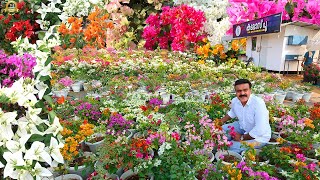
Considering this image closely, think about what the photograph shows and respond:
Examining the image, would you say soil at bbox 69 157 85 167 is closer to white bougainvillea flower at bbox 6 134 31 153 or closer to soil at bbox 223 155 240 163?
soil at bbox 223 155 240 163

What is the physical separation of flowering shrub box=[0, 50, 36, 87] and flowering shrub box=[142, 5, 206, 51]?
895 cm

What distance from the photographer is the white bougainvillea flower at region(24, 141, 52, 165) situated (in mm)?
1356

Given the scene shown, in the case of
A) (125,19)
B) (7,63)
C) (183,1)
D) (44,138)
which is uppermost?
(183,1)

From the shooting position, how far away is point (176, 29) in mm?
10414

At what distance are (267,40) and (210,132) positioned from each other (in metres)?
8.92

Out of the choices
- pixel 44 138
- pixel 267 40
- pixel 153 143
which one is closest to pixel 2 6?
pixel 44 138

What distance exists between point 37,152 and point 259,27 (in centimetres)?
1029

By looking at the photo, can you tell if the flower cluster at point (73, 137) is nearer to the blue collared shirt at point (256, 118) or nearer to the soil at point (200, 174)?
the soil at point (200, 174)

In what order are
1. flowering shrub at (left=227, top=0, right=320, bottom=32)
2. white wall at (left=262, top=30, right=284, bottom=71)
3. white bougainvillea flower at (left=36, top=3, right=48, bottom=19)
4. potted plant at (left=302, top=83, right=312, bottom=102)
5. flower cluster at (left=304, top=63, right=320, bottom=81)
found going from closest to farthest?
white bougainvillea flower at (left=36, top=3, right=48, bottom=19) → potted plant at (left=302, top=83, right=312, bottom=102) → flower cluster at (left=304, top=63, right=320, bottom=81) → white wall at (left=262, top=30, right=284, bottom=71) → flowering shrub at (left=227, top=0, right=320, bottom=32)

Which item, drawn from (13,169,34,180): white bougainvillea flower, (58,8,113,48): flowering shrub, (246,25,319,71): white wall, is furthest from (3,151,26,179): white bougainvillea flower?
(246,25,319,71): white wall

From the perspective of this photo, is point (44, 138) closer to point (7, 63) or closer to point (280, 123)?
point (7, 63)

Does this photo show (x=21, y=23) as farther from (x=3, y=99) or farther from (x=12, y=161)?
(x=12, y=161)

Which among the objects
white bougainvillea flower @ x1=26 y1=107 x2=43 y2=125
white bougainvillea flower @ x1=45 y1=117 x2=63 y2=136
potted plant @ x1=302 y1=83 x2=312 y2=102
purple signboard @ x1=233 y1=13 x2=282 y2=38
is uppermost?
purple signboard @ x1=233 y1=13 x2=282 y2=38

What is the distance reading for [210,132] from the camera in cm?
321
